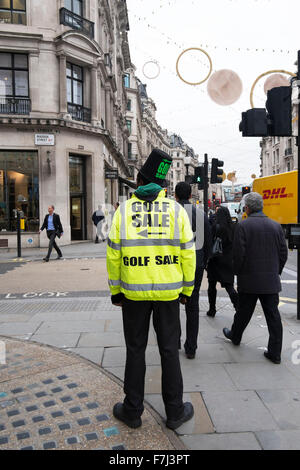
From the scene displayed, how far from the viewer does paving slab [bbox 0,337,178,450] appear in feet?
8.54

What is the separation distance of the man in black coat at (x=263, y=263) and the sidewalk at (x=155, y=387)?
46 cm

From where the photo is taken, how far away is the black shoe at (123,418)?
277 centimetres

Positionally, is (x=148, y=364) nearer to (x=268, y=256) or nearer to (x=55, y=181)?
(x=268, y=256)

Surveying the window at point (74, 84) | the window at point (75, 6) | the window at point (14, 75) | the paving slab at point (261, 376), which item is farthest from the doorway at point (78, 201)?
the paving slab at point (261, 376)

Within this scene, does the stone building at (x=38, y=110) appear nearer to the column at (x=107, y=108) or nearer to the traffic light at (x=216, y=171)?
the column at (x=107, y=108)

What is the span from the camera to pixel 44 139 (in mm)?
18234

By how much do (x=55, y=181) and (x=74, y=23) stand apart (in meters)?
8.23

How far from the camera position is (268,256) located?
409cm

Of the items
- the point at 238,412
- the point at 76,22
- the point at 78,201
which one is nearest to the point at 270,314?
the point at 238,412

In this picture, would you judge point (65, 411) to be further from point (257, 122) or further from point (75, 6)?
point (75, 6)

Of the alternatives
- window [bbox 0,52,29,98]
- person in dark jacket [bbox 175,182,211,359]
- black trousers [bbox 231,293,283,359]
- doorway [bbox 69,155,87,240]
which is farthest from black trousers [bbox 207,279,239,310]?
window [bbox 0,52,29,98]

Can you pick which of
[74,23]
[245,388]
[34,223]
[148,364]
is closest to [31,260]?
[34,223]

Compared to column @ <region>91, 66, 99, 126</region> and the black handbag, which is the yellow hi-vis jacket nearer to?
the black handbag

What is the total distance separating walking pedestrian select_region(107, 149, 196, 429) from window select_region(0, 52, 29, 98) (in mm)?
17884
